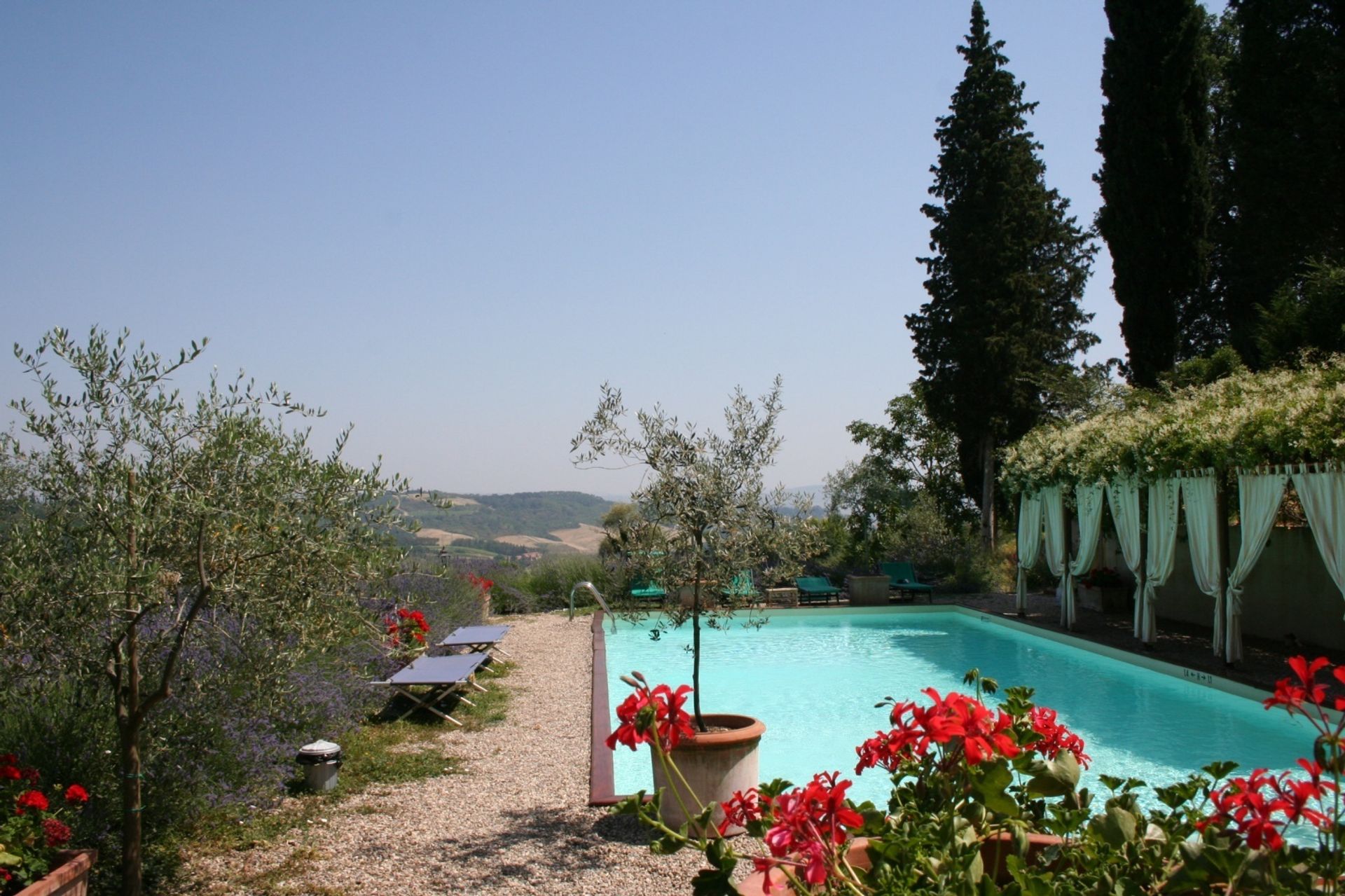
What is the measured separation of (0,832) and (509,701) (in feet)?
19.3

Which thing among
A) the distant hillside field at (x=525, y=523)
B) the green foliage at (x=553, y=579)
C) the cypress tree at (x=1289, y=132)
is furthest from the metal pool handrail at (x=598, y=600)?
the distant hillside field at (x=525, y=523)

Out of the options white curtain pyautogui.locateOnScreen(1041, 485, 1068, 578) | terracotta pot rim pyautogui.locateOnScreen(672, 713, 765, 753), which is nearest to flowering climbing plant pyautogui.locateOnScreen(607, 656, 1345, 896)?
terracotta pot rim pyautogui.locateOnScreen(672, 713, 765, 753)

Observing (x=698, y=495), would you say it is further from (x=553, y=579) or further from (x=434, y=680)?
(x=553, y=579)

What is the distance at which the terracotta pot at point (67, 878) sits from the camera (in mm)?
3195

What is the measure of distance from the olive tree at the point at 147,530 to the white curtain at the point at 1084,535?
452 inches

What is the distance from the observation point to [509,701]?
9055 millimetres

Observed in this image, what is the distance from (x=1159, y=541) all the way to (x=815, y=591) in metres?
7.35

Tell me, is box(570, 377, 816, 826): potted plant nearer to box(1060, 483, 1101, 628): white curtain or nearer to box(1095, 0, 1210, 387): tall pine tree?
box(1060, 483, 1101, 628): white curtain

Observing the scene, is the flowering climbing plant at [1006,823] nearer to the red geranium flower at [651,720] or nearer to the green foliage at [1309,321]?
the red geranium flower at [651,720]

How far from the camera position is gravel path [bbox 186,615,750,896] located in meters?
4.30

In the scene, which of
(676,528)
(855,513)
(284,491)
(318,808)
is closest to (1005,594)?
(855,513)

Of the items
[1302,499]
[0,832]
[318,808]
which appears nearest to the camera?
[0,832]

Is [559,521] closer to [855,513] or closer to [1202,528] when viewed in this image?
[855,513]

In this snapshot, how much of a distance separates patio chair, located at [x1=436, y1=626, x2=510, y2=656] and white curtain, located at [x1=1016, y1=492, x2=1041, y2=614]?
8.49 metres
